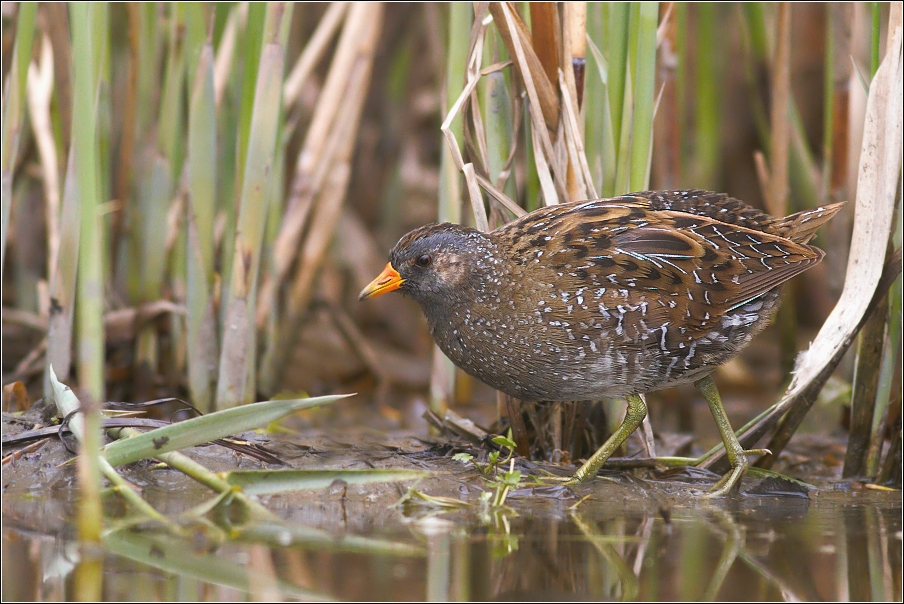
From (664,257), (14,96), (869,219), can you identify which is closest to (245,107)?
(14,96)

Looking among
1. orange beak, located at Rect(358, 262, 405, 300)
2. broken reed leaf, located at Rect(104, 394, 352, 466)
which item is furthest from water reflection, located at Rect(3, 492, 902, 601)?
orange beak, located at Rect(358, 262, 405, 300)

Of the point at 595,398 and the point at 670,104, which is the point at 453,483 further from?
the point at 670,104

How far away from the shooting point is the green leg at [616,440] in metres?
3.37

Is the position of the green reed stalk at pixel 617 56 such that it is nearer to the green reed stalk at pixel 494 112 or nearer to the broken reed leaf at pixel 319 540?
the green reed stalk at pixel 494 112

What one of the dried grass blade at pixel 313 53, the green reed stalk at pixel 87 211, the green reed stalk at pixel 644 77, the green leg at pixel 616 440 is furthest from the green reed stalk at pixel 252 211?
the green reed stalk at pixel 87 211

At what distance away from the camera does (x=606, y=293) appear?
11.0ft

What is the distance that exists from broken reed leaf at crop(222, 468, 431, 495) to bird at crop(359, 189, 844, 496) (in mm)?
800

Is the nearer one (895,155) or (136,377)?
(895,155)

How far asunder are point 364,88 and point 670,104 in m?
1.52

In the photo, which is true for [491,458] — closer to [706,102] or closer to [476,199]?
[476,199]

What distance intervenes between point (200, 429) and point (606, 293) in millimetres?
1380

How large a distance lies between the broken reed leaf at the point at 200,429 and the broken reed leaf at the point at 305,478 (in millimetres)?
132

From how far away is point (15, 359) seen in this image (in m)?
4.87

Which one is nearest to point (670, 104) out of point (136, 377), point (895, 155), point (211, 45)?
point (895, 155)
